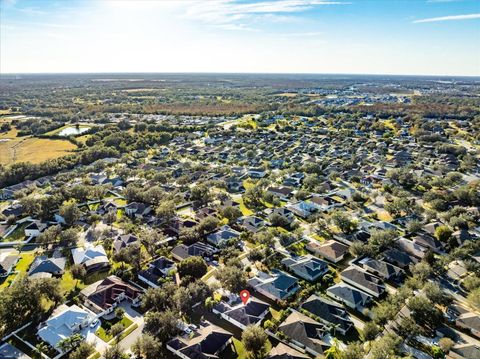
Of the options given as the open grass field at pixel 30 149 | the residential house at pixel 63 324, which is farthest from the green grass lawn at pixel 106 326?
the open grass field at pixel 30 149

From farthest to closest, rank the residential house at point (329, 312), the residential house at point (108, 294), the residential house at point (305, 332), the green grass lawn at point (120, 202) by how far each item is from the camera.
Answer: the green grass lawn at point (120, 202) < the residential house at point (108, 294) < the residential house at point (329, 312) < the residential house at point (305, 332)

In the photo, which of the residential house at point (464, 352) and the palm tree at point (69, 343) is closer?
the residential house at point (464, 352)

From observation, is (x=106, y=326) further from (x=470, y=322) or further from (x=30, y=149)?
(x=30, y=149)

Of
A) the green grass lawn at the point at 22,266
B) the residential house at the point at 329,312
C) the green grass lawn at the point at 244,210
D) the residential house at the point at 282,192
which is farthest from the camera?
the residential house at the point at 282,192

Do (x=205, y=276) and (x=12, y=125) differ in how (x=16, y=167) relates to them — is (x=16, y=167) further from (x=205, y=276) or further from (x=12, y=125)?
(x=12, y=125)

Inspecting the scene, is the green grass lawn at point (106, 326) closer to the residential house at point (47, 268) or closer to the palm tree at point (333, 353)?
the residential house at point (47, 268)

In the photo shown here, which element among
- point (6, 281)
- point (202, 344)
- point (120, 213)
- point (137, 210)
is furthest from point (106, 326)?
point (120, 213)

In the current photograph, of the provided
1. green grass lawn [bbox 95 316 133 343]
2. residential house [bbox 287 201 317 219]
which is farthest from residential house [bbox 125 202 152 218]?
residential house [bbox 287 201 317 219]
